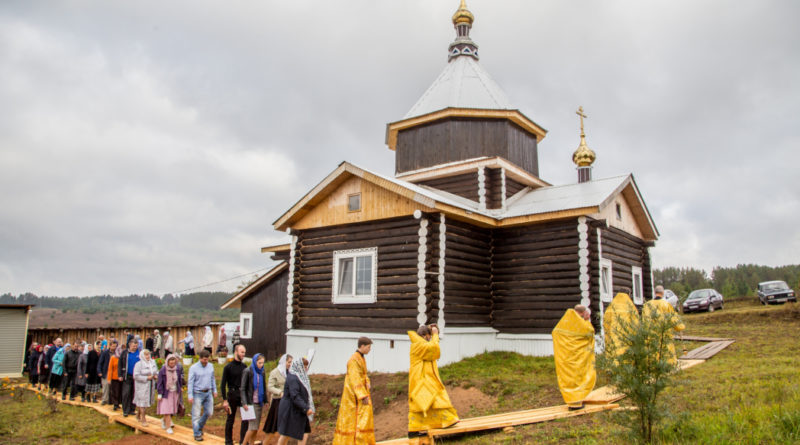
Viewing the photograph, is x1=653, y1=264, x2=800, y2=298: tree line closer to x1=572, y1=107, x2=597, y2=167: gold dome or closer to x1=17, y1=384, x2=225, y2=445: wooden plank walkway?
x1=572, y1=107, x2=597, y2=167: gold dome

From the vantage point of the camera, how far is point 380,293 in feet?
49.5

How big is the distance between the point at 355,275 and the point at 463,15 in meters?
12.7

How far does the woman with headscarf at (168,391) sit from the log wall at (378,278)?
5138 millimetres

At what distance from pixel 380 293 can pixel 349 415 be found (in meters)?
7.17

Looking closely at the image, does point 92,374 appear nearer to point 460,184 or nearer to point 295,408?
point 295,408

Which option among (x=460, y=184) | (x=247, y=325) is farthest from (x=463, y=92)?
(x=247, y=325)

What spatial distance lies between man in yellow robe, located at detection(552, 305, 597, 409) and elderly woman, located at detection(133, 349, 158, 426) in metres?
9.23

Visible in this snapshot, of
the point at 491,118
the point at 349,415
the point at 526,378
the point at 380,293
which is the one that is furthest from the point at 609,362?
the point at 491,118

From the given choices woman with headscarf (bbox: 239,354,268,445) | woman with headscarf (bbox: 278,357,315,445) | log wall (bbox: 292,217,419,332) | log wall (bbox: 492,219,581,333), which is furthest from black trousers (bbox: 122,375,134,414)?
log wall (bbox: 492,219,581,333)

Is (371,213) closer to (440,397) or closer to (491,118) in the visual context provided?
(491,118)

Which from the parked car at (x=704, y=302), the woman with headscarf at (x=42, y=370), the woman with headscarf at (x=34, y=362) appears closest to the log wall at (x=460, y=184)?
the woman with headscarf at (x=42, y=370)

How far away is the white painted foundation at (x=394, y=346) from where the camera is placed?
46.8 feet

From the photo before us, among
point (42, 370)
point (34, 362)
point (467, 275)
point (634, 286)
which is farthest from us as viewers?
point (34, 362)

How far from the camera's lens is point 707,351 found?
43.5 feet
